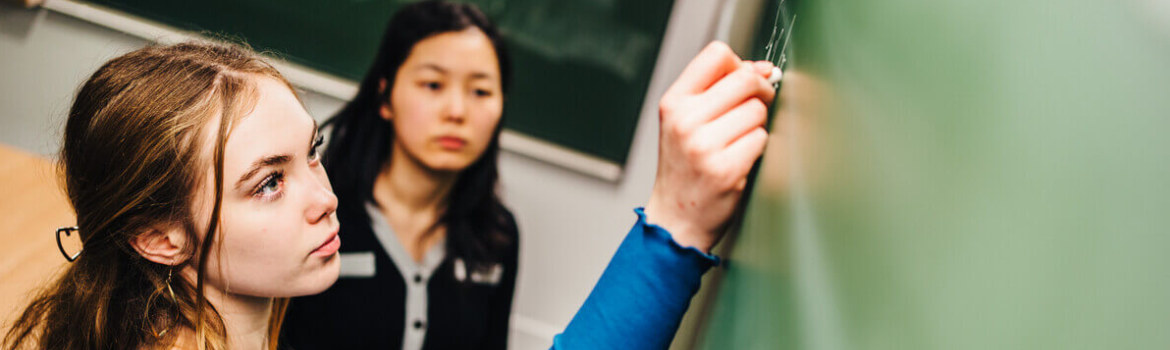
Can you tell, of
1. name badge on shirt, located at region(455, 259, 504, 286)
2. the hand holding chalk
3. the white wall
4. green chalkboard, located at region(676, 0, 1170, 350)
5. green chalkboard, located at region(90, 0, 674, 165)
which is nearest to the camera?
green chalkboard, located at region(676, 0, 1170, 350)

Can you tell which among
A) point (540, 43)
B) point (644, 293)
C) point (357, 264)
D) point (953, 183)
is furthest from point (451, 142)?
point (953, 183)

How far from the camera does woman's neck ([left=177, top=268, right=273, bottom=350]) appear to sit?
2.21 feet

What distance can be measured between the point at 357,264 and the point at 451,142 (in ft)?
0.84

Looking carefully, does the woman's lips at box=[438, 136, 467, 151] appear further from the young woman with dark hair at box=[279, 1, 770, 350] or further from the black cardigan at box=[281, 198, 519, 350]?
the black cardigan at box=[281, 198, 519, 350]

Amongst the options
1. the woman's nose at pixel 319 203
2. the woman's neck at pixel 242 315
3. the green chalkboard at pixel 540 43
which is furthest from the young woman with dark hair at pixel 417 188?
the woman's nose at pixel 319 203

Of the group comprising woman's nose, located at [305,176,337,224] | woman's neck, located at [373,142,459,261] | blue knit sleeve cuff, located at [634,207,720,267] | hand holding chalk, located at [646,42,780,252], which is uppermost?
hand holding chalk, located at [646,42,780,252]

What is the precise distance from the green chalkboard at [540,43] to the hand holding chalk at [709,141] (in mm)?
1101

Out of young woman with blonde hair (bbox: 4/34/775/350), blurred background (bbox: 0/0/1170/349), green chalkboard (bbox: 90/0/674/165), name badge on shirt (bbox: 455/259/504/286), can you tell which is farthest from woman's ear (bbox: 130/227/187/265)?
green chalkboard (bbox: 90/0/674/165)

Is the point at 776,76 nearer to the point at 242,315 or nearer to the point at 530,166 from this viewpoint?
the point at 242,315

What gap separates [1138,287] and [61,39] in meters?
2.14

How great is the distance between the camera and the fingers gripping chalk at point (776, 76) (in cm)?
52

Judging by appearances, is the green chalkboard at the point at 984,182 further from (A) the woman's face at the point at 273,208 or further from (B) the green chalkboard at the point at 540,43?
(B) the green chalkboard at the point at 540,43

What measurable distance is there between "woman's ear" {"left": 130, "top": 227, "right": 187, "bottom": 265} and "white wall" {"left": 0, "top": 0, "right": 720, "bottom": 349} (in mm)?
1101

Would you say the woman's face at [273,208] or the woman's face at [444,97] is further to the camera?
the woman's face at [444,97]
